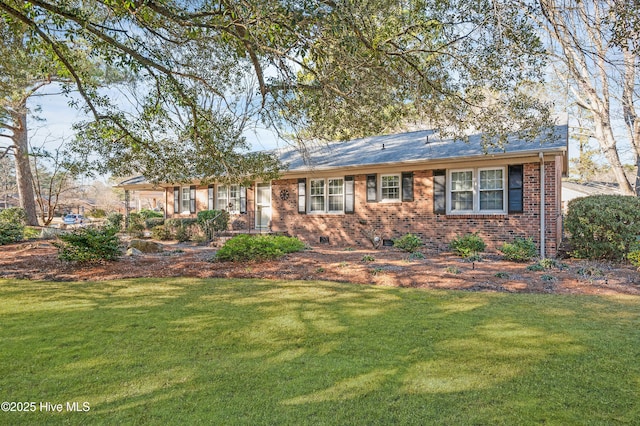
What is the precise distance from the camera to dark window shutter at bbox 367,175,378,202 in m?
12.7

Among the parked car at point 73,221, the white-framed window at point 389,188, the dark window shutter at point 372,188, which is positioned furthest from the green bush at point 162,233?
the parked car at point 73,221

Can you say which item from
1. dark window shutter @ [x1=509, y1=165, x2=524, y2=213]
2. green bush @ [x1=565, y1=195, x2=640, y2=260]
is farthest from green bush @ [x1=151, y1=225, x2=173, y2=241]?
green bush @ [x1=565, y1=195, x2=640, y2=260]

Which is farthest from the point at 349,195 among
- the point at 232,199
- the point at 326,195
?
the point at 232,199

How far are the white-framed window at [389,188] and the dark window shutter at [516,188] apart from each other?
3384mm

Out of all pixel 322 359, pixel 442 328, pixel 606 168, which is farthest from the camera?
pixel 606 168

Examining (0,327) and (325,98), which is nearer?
(0,327)

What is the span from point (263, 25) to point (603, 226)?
9060mm

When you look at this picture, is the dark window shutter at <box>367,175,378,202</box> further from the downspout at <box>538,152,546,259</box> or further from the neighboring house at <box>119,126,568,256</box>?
the downspout at <box>538,152,546,259</box>

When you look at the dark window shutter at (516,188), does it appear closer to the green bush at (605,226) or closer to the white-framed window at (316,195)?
the green bush at (605,226)

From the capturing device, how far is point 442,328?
13.8ft

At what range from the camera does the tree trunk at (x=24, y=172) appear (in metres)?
18.5

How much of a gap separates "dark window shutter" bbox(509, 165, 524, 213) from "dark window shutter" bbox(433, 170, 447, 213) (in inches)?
71.6

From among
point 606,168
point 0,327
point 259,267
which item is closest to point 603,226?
point 259,267

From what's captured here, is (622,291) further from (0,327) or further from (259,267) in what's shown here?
(0,327)
